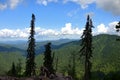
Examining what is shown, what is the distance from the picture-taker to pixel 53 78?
17.5 metres

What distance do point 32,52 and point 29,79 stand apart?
5295cm

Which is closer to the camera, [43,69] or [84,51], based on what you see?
[43,69]

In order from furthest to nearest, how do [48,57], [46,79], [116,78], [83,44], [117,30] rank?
1. [48,57]
2. [83,44]
3. [117,30]
4. [116,78]
5. [46,79]

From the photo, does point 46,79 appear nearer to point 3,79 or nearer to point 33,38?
point 3,79

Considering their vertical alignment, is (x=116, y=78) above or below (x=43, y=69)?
below

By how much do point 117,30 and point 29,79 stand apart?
91.3 ft

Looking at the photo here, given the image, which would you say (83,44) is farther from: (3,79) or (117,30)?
(3,79)

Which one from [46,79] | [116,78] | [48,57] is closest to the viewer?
[46,79]

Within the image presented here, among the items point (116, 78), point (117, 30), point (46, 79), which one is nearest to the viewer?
point (46, 79)

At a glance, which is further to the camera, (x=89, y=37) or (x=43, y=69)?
(x=89, y=37)

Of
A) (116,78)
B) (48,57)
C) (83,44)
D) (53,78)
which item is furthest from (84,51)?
(53,78)

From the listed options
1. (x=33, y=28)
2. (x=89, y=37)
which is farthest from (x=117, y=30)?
(x=33, y=28)

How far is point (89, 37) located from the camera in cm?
5409

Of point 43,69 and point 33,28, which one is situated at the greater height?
point 33,28
